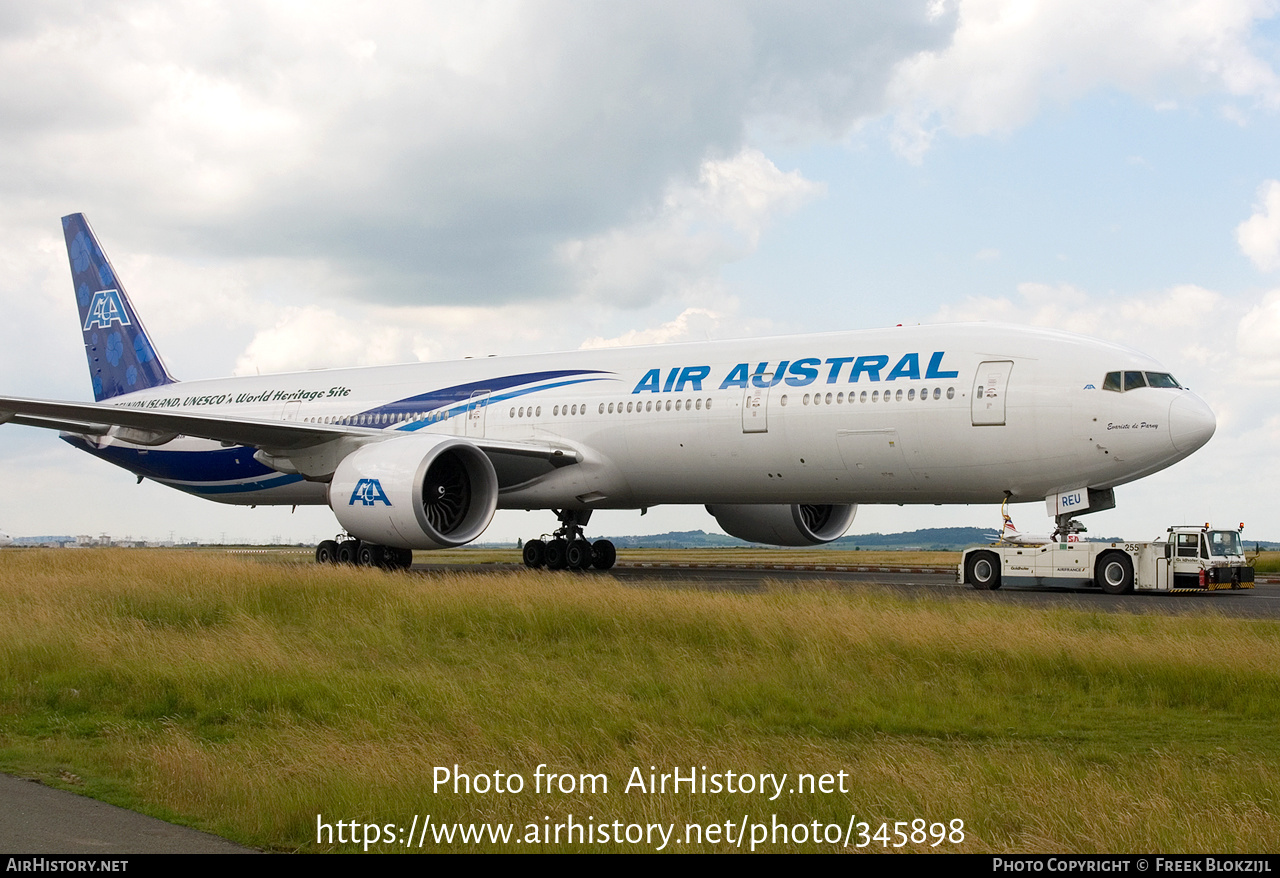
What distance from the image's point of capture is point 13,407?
20.2 meters

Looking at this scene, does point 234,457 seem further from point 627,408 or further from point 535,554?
point 627,408

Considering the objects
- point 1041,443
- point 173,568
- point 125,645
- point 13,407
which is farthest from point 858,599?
point 13,407

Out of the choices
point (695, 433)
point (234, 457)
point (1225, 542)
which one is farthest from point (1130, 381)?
point (234, 457)

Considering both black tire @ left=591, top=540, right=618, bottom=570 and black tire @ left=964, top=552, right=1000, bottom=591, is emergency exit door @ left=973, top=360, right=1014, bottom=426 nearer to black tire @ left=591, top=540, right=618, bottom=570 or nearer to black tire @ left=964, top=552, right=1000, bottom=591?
black tire @ left=964, top=552, right=1000, bottom=591

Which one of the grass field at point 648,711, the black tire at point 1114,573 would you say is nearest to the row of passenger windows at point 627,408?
the grass field at point 648,711

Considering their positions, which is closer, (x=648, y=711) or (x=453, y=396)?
(x=648, y=711)

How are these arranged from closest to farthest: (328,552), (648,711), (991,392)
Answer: (648,711) → (991,392) → (328,552)

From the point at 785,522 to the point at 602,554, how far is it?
12.8 feet

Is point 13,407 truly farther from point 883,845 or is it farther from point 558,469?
point 883,845

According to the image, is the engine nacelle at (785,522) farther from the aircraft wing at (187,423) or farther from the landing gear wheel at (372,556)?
the aircraft wing at (187,423)

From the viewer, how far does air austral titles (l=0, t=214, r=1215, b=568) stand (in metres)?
16.7

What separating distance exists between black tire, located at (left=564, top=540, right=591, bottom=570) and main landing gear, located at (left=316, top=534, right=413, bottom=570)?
3440 millimetres

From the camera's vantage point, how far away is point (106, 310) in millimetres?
30484

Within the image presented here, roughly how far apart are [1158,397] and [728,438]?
6601 millimetres
